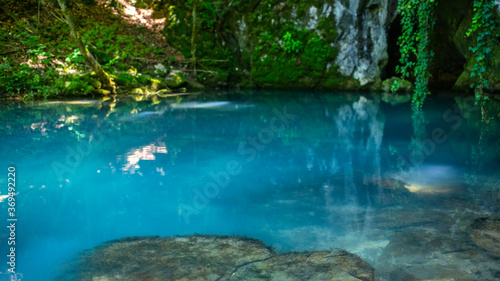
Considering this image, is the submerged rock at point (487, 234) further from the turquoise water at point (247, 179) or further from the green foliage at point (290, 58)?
the green foliage at point (290, 58)

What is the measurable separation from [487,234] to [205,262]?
2.34 metres

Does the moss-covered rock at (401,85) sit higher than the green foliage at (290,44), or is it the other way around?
the green foliage at (290,44)

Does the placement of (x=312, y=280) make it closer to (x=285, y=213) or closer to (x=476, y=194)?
(x=285, y=213)

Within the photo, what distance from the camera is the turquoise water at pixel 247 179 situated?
3.48 m

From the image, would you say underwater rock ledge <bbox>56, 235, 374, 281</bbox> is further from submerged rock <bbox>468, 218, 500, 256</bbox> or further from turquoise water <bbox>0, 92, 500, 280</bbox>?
submerged rock <bbox>468, 218, 500, 256</bbox>

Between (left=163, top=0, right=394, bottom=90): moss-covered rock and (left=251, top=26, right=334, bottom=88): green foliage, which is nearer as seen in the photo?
(left=163, top=0, right=394, bottom=90): moss-covered rock

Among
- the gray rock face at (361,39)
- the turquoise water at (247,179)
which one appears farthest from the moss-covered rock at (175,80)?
the turquoise water at (247,179)

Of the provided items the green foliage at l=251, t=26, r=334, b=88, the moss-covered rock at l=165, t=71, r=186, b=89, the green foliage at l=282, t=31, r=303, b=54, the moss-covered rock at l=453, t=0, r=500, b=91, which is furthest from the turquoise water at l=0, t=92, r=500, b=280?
the green foliage at l=282, t=31, r=303, b=54

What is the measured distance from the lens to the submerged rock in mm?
3127

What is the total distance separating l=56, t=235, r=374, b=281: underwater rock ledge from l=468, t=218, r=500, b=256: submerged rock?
1038mm

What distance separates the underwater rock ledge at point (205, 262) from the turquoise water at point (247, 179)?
0.16 metres

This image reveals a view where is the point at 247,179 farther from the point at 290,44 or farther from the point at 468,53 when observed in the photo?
the point at 290,44

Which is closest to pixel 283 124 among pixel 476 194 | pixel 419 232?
pixel 476 194

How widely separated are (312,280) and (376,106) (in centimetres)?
1017
